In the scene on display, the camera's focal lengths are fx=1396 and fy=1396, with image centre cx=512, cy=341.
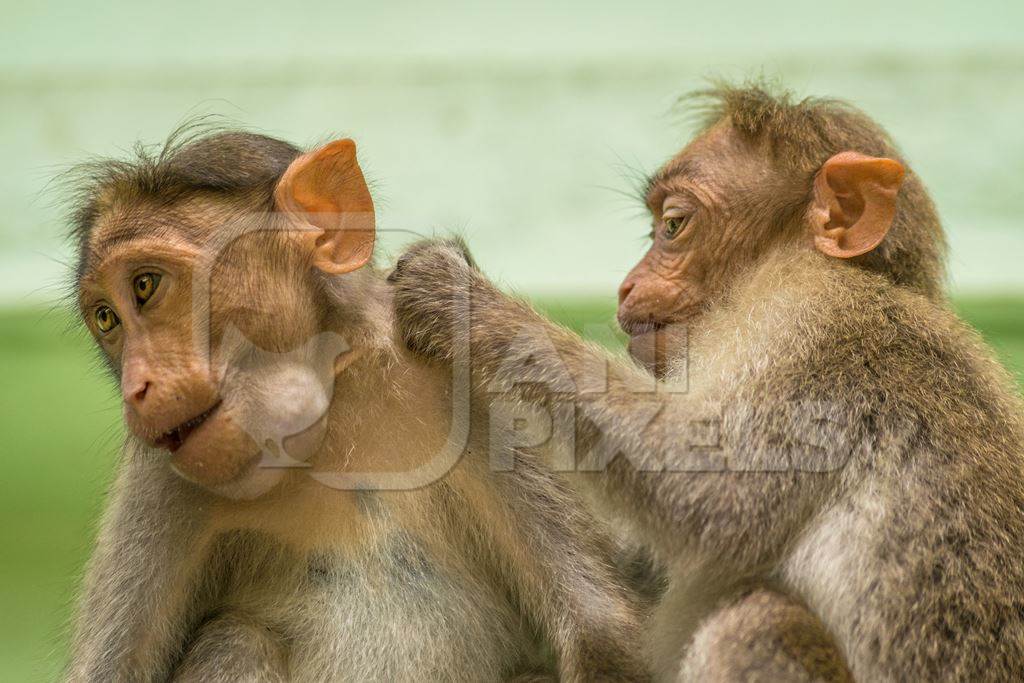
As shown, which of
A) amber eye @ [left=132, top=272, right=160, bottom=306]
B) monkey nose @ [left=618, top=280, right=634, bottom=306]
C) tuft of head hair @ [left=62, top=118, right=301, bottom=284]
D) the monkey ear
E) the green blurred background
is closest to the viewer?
amber eye @ [left=132, top=272, right=160, bottom=306]

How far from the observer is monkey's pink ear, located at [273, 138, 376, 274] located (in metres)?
3.58

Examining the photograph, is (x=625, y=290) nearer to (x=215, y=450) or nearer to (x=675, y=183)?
(x=675, y=183)

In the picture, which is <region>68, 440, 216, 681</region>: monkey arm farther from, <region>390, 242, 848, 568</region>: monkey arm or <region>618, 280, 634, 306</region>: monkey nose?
<region>618, 280, 634, 306</region>: monkey nose

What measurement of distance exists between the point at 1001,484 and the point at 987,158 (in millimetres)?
3652

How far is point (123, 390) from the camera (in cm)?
330

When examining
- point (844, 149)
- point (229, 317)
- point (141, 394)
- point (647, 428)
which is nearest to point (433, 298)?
point (229, 317)

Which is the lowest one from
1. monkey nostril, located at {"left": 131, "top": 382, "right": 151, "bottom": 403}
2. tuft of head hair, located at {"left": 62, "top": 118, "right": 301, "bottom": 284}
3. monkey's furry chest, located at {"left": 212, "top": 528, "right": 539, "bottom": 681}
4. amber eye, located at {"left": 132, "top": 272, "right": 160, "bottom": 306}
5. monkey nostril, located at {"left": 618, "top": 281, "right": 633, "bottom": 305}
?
monkey's furry chest, located at {"left": 212, "top": 528, "right": 539, "bottom": 681}

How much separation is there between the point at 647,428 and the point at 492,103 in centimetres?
Answer: 348

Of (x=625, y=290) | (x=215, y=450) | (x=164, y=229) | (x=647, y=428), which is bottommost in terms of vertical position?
(x=215, y=450)

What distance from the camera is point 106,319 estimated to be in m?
3.45

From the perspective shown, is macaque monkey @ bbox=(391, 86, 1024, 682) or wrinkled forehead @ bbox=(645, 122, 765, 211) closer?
macaque monkey @ bbox=(391, 86, 1024, 682)

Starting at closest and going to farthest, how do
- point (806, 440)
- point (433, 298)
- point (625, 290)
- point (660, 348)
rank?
1. point (806, 440)
2. point (433, 298)
3. point (660, 348)
4. point (625, 290)

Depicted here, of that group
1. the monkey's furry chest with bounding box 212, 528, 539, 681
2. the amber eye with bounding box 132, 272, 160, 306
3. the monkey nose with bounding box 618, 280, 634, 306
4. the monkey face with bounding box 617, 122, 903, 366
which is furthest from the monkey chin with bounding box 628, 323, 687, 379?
the amber eye with bounding box 132, 272, 160, 306

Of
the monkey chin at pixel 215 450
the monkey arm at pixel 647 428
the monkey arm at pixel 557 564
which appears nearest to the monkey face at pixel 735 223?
the monkey arm at pixel 647 428
